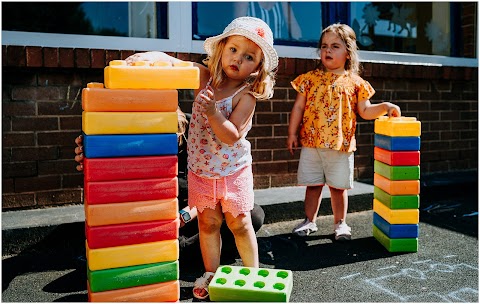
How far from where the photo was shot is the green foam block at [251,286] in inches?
77.7

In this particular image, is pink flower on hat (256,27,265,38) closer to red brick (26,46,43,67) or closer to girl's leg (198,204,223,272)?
girl's leg (198,204,223,272)

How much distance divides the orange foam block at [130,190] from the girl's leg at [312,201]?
1765 millimetres

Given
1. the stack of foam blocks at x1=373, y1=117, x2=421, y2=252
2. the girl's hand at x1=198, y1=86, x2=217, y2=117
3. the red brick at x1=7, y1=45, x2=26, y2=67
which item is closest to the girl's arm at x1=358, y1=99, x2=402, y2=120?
the stack of foam blocks at x1=373, y1=117, x2=421, y2=252

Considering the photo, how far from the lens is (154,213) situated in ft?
6.56

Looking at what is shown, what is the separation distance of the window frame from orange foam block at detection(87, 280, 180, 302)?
239 centimetres

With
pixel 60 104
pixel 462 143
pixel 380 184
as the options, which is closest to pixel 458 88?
pixel 462 143

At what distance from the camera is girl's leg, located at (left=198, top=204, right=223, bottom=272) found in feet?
8.27

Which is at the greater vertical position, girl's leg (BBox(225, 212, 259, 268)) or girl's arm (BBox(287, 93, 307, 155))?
girl's arm (BBox(287, 93, 307, 155))

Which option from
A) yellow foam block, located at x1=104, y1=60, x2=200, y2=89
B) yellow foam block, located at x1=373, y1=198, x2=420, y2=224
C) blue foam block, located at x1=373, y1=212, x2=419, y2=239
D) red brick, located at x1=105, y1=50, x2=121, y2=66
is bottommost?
blue foam block, located at x1=373, y1=212, x2=419, y2=239

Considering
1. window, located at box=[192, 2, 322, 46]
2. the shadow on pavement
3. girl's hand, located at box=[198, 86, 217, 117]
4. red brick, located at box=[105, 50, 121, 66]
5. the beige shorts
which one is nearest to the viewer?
girl's hand, located at box=[198, 86, 217, 117]

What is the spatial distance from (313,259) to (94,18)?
→ 281 centimetres

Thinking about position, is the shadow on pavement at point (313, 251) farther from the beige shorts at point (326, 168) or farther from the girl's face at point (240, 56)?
the girl's face at point (240, 56)

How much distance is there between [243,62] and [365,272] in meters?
1.38

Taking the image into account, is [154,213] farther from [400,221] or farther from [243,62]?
[400,221]
